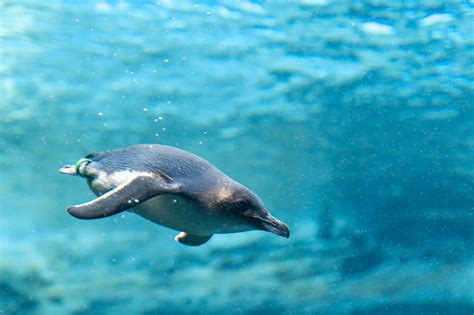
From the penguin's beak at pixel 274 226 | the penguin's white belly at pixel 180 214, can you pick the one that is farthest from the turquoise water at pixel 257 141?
the penguin's beak at pixel 274 226

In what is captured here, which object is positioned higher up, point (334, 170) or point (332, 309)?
point (334, 170)

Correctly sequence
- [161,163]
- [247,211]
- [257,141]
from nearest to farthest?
[247,211]
[161,163]
[257,141]

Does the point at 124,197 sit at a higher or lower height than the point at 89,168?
lower

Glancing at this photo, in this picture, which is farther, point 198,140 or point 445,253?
point 445,253

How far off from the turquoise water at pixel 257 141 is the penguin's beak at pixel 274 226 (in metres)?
6.80

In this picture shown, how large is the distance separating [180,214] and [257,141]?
31.4ft

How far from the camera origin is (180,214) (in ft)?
10.4

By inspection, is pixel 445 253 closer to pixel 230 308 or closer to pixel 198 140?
pixel 230 308

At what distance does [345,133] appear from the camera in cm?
1279

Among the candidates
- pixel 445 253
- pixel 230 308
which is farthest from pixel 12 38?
pixel 445 253

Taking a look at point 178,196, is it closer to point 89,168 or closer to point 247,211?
point 247,211

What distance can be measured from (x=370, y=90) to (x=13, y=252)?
11.4 m

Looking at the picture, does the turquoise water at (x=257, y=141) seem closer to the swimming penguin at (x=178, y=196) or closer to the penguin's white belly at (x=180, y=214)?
the swimming penguin at (x=178, y=196)

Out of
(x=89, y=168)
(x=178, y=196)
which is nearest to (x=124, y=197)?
(x=178, y=196)
